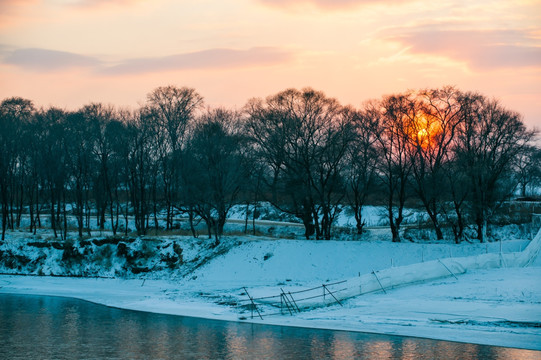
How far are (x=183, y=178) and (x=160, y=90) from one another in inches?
573

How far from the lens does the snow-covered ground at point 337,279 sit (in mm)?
35125

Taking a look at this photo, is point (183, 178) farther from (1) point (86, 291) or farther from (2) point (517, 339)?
(2) point (517, 339)

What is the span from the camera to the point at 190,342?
3353cm

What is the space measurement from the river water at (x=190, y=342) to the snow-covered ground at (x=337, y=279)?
1.61m

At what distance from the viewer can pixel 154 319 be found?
133 ft

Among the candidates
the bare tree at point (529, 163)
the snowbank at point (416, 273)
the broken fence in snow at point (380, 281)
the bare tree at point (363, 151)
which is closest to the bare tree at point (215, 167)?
the bare tree at point (363, 151)

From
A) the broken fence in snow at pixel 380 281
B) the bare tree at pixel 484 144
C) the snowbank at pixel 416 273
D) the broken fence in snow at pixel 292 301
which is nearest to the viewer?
the broken fence in snow at pixel 292 301

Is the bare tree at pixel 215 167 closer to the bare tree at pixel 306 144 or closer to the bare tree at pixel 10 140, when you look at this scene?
the bare tree at pixel 306 144

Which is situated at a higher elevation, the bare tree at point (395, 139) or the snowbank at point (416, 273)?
the bare tree at point (395, 139)

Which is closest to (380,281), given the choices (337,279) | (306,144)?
(337,279)

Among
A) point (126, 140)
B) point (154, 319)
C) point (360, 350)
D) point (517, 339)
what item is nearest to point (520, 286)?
point (517, 339)

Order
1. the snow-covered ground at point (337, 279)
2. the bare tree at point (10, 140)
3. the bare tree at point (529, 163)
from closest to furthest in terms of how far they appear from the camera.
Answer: the snow-covered ground at point (337, 279) < the bare tree at point (529, 163) < the bare tree at point (10, 140)

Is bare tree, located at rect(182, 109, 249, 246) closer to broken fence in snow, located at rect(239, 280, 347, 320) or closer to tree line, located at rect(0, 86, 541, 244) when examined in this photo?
tree line, located at rect(0, 86, 541, 244)

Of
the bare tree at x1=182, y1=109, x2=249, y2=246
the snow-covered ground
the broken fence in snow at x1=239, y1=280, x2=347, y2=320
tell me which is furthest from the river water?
the bare tree at x1=182, y1=109, x2=249, y2=246
